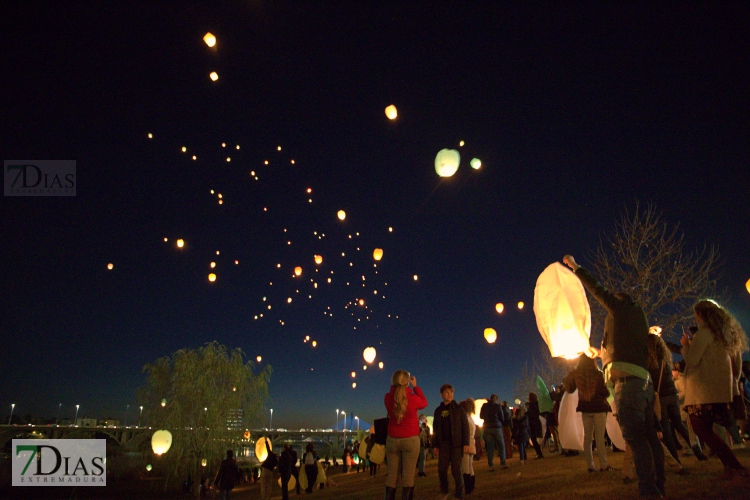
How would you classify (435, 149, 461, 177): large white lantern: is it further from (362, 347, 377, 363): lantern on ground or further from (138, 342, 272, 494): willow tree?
(138, 342, 272, 494): willow tree

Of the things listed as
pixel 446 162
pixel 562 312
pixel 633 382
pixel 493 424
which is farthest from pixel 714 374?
pixel 446 162

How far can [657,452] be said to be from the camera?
408 centimetres

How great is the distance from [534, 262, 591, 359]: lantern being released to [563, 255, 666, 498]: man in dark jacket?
2.09 metres

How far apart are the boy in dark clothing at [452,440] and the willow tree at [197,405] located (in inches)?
843

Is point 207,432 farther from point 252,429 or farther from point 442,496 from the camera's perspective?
point 442,496

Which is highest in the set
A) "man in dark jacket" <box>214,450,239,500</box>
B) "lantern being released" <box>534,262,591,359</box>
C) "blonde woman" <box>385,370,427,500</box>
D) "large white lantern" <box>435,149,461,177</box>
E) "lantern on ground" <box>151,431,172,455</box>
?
"large white lantern" <box>435,149,461,177</box>

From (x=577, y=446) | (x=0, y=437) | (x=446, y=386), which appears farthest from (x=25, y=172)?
(x=0, y=437)

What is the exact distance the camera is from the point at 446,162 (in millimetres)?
10805

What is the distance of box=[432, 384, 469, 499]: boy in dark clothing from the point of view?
20.3 feet

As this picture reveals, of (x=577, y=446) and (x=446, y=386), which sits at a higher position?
(x=446, y=386)

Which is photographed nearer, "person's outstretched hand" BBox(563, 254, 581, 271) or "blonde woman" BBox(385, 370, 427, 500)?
"person's outstretched hand" BBox(563, 254, 581, 271)

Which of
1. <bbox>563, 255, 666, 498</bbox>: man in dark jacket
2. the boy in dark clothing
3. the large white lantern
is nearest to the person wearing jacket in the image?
the boy in dark clothing

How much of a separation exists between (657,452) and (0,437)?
102790 millimetres

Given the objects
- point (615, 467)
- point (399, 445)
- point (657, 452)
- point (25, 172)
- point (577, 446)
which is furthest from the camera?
point (25, 172)
